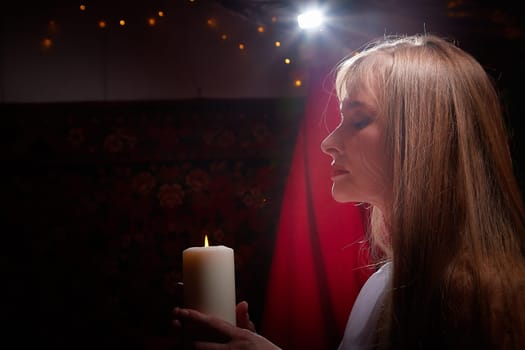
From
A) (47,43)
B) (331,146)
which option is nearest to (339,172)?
(331,146)

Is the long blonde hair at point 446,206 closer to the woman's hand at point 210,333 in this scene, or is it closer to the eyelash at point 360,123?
the eyelash at point 360,123

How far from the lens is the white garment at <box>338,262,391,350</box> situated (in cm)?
82

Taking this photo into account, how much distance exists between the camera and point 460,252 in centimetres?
71

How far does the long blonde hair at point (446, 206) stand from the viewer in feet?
2.11

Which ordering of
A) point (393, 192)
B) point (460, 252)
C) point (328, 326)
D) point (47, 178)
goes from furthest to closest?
point (47, 178) → point (328, 326) → point (393, 192) → point (460, 252)

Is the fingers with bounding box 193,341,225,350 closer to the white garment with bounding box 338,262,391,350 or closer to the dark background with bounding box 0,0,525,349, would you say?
the white garment with bounding box 338,262,391,350

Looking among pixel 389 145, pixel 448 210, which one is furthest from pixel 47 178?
pixel 448 210

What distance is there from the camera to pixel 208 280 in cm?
63

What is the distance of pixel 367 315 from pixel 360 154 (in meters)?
0.34

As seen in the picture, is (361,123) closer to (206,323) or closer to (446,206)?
(446,206)

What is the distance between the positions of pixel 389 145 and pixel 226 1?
4.61 feet

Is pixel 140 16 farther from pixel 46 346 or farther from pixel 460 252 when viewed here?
pixel 460 252

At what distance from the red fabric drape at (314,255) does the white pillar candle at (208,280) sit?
2.94 feet

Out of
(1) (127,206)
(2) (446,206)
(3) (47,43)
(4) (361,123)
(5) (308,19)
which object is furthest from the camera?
(3) (47,43)
